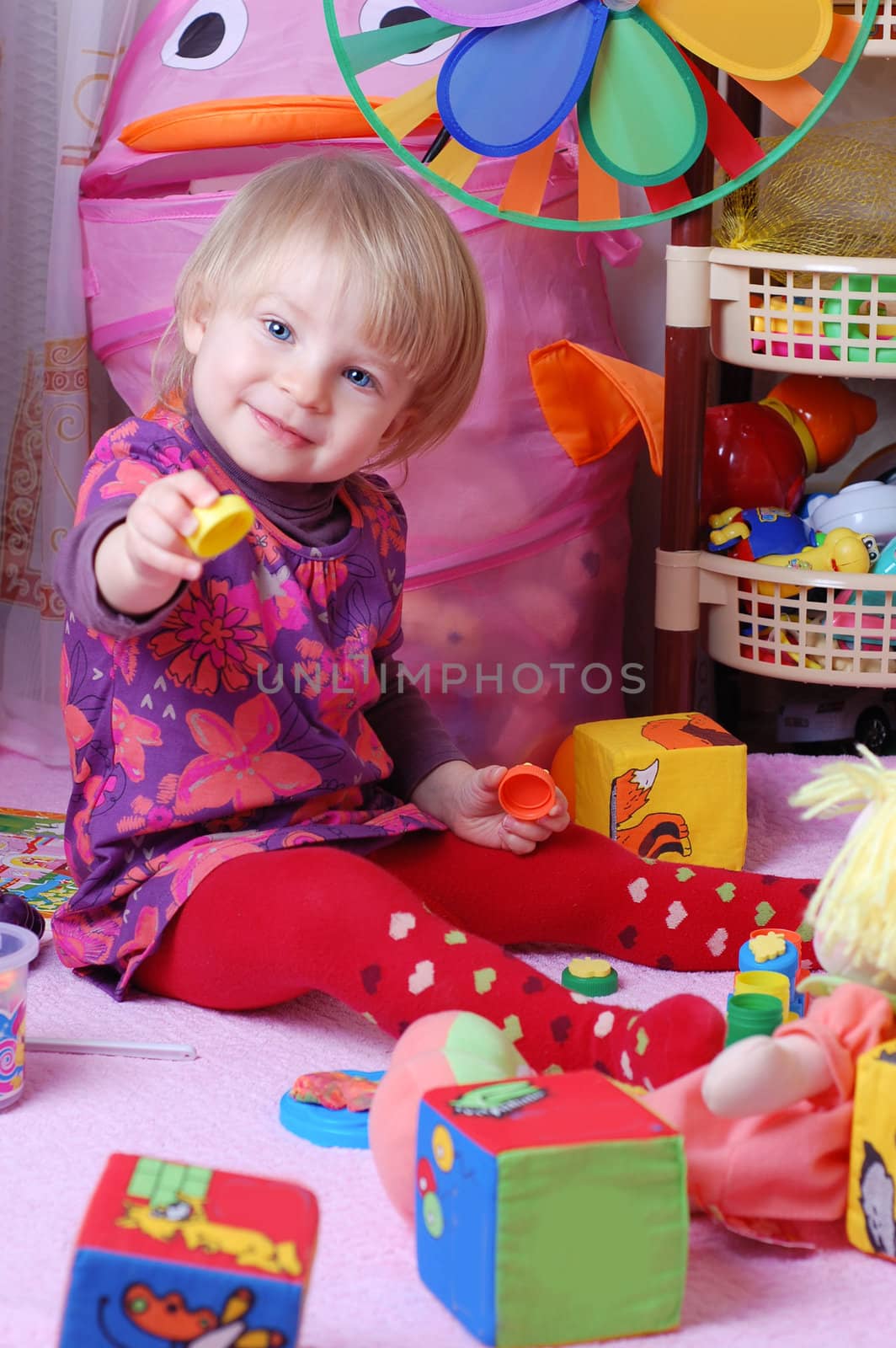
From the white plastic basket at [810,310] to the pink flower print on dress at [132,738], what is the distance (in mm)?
615

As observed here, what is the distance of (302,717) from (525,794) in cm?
16

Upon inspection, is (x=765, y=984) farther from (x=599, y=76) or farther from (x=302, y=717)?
(x=599, y=76)

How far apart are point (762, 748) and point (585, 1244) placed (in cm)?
101

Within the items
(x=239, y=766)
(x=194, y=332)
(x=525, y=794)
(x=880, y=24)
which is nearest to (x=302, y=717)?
(x=239, y=766)

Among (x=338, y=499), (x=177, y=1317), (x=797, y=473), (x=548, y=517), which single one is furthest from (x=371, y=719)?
(x=177, y=1317)

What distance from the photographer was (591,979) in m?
0.98

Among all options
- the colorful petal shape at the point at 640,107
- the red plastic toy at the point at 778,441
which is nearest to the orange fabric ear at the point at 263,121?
the colorful petal shape at the point at 640,107

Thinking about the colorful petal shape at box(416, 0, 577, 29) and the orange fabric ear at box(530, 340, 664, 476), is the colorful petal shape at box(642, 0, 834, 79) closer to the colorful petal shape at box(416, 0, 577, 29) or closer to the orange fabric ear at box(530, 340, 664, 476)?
the colorful petal shape at box(416, 0, 577, 29)

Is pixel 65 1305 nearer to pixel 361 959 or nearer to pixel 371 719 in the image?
pixel 361 959

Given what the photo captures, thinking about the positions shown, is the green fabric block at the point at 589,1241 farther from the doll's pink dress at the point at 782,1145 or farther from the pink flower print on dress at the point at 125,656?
the pink flower print on dress at the point at 125,656

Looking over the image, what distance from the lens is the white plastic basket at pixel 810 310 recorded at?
47.9 inches

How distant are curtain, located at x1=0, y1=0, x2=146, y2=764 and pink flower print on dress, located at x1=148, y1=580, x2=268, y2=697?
0.51 m

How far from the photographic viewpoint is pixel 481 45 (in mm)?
1119

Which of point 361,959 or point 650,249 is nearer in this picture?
point 361,959
